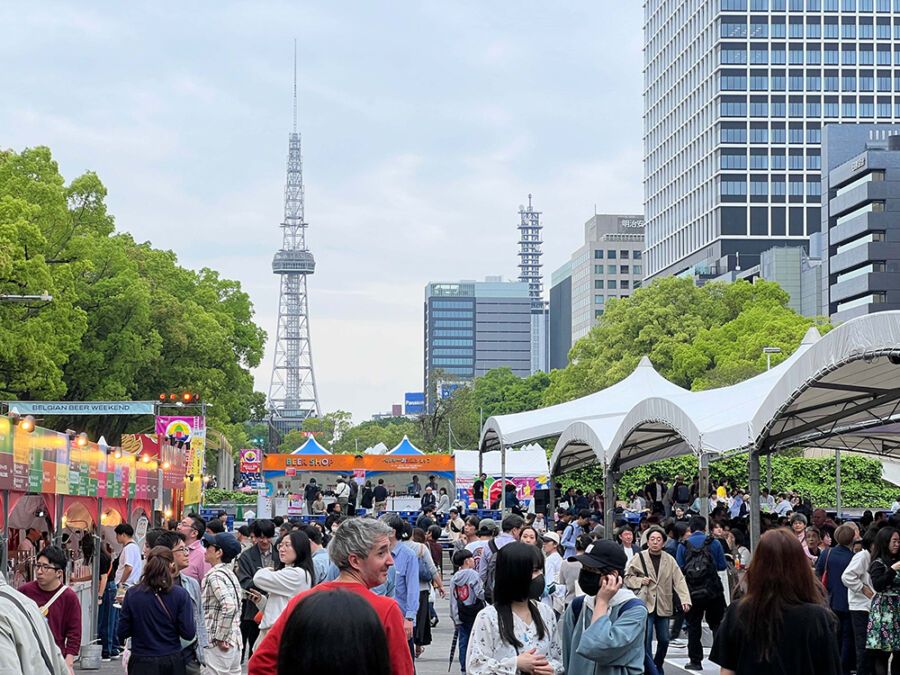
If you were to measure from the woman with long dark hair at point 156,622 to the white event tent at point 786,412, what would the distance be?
25.9 feet

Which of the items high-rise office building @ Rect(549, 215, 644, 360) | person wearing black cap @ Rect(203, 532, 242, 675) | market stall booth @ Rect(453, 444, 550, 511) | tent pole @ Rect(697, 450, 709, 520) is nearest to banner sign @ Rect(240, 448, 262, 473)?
market stall booth @ Rect(453, 444, 550, 511)

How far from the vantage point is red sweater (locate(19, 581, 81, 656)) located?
8.88 meters

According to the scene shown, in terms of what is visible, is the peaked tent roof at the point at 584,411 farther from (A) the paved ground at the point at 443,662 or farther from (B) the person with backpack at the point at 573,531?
(A) the paved ground at the point at 443,662

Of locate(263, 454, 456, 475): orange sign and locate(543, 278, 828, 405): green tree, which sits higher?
locate(543, 278, 828, 405): green tree

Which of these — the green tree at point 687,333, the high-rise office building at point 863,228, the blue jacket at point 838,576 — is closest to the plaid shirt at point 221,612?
the blue jacket at point 838,576

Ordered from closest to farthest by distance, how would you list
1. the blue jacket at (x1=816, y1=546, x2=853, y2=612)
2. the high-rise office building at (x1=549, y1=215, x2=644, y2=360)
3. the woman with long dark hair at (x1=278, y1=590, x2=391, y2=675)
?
the woman with long dark hair at (x1=278, y1=590, x2=391, y2=675)
the blue jacket at (x1=816, y1=546, x2=853, y2=612)
the high-rise office building at (x1=549, y1=215, x2=644, y2=360)

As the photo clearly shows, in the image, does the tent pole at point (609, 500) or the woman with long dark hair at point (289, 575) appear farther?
the tent pole at point (609, 500)

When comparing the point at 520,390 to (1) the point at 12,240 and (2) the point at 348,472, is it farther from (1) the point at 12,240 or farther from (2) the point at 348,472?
(1) the point at 12,240

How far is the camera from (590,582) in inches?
263

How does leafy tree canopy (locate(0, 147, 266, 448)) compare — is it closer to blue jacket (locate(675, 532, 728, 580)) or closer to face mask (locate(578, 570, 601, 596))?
blue jacket (locate(675, 532, 728, 580))

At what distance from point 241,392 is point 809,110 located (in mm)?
89717

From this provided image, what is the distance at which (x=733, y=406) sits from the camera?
70.6ft

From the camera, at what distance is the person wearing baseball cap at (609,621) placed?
6.57 metres

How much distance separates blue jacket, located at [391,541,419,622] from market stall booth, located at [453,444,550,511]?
102ft
